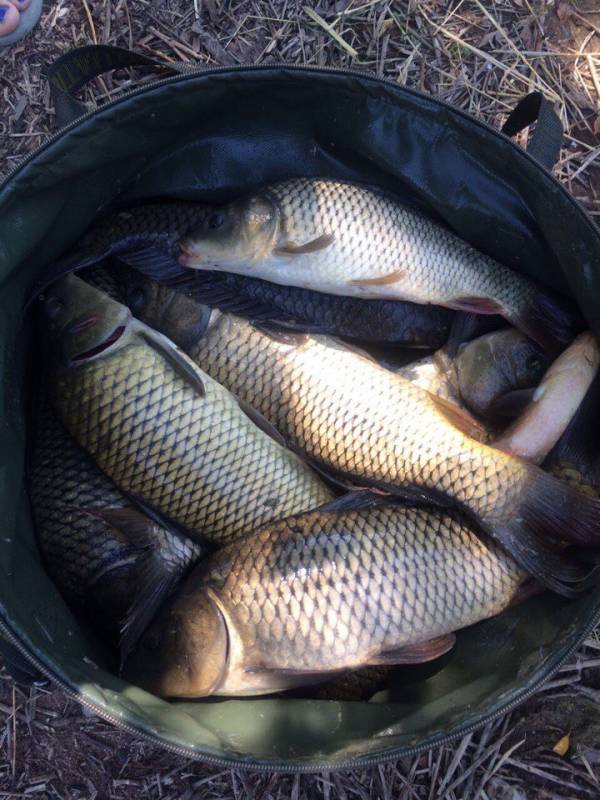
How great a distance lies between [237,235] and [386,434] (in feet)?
2.00

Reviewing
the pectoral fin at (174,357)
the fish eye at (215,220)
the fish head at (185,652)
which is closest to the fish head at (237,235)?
the fish eye at (215,220)

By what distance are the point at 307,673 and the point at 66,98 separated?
4.58 feet

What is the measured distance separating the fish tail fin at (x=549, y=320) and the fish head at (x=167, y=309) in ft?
2.59

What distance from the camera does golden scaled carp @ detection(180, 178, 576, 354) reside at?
1.75 m

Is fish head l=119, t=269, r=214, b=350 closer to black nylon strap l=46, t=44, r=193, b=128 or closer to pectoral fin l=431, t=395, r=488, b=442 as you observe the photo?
black nylon strap l=46, t=44, r=193, b=128

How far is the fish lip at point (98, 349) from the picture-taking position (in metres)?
1.69

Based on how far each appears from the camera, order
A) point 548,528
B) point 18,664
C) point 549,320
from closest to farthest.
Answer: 1. point 18,664
2. point 548,528
3. point 549,320

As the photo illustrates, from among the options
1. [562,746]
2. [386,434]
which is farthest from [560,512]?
[562,746]

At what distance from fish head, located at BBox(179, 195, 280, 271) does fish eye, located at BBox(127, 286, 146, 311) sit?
0.14m

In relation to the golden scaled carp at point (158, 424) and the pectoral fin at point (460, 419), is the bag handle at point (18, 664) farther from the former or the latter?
the pectoral fin at point (460, 419)

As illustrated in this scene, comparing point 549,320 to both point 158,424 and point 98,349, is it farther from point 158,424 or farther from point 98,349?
point 98,349

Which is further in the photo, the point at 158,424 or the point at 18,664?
the point at 158,424

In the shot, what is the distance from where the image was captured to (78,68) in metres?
1.64

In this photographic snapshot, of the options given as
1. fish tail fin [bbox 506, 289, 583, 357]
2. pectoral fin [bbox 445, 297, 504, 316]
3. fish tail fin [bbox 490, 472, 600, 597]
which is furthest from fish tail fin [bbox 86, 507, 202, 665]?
fish tail fin [bbox 506, 289, 583, 357]
